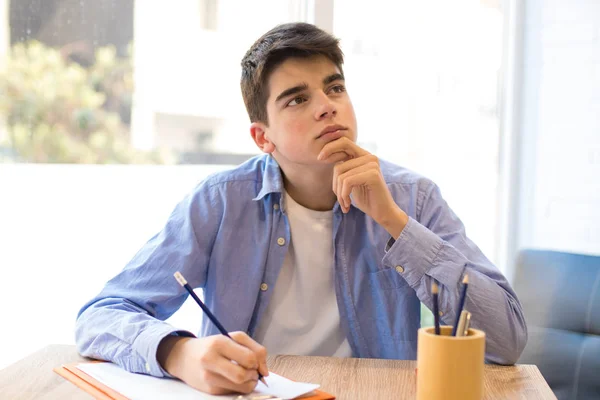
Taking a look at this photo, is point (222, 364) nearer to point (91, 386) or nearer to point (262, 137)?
point (91, 386)

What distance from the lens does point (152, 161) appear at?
2.45 m

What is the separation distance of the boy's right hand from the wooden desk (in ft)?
0.40

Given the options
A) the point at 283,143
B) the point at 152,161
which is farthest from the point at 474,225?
the point at 283,143

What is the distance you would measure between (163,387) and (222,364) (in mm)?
121

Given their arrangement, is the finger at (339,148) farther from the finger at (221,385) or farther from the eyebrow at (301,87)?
the finger at (221,385)

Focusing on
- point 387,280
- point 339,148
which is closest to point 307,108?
point 339,148

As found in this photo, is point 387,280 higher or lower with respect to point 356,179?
lower

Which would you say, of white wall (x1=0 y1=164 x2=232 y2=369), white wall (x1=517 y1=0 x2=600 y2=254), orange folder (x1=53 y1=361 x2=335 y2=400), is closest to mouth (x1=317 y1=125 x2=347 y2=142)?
orange folder (x1=53 y1=361 x2=335 y2=400)

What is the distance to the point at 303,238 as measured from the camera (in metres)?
1.60

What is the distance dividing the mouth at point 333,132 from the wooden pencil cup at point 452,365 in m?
0.69

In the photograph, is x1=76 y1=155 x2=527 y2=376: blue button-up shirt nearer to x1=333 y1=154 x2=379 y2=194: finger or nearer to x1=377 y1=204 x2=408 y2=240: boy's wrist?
x1=377 y1=204 x2=408 y2=240: boy's wrist

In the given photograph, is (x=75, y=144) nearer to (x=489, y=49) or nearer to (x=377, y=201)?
(x=377, y=201)

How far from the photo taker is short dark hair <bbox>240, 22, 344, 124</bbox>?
5.10ft

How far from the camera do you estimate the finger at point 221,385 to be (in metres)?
0.99
